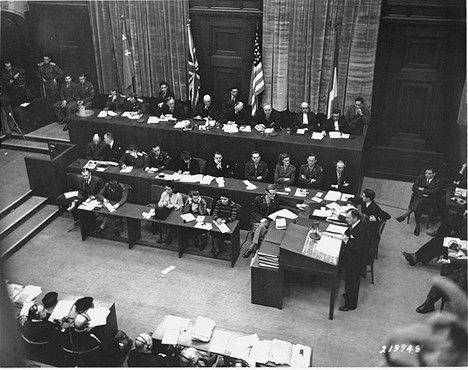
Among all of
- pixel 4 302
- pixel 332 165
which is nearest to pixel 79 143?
pixel 332 165

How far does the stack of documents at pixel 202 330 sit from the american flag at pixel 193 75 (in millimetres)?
7007

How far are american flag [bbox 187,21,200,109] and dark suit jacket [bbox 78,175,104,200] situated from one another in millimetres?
3536

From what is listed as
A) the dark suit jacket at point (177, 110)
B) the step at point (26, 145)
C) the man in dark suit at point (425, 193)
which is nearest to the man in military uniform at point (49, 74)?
the step at point (26, 145)

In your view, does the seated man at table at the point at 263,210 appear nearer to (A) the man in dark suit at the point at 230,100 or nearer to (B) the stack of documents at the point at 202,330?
(B) the stack of documents at the point at 202,330

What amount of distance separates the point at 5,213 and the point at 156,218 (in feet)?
10.8

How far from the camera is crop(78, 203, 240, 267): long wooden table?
908cm

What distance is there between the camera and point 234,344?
652cm

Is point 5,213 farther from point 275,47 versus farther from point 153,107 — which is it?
point 275,47

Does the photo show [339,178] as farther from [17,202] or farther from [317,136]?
[17,202]

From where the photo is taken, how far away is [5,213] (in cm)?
1016

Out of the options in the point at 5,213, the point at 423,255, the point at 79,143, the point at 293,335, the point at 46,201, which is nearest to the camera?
the point at 293,335

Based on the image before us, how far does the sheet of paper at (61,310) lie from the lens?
7005 millimetres

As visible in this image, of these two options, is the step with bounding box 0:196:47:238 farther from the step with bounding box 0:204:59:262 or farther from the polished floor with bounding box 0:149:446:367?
the polished floor with bounding box 0:149:446:367

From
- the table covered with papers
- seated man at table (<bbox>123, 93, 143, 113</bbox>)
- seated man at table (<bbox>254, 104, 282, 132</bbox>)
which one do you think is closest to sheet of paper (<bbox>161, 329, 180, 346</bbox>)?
the table covered with papers
